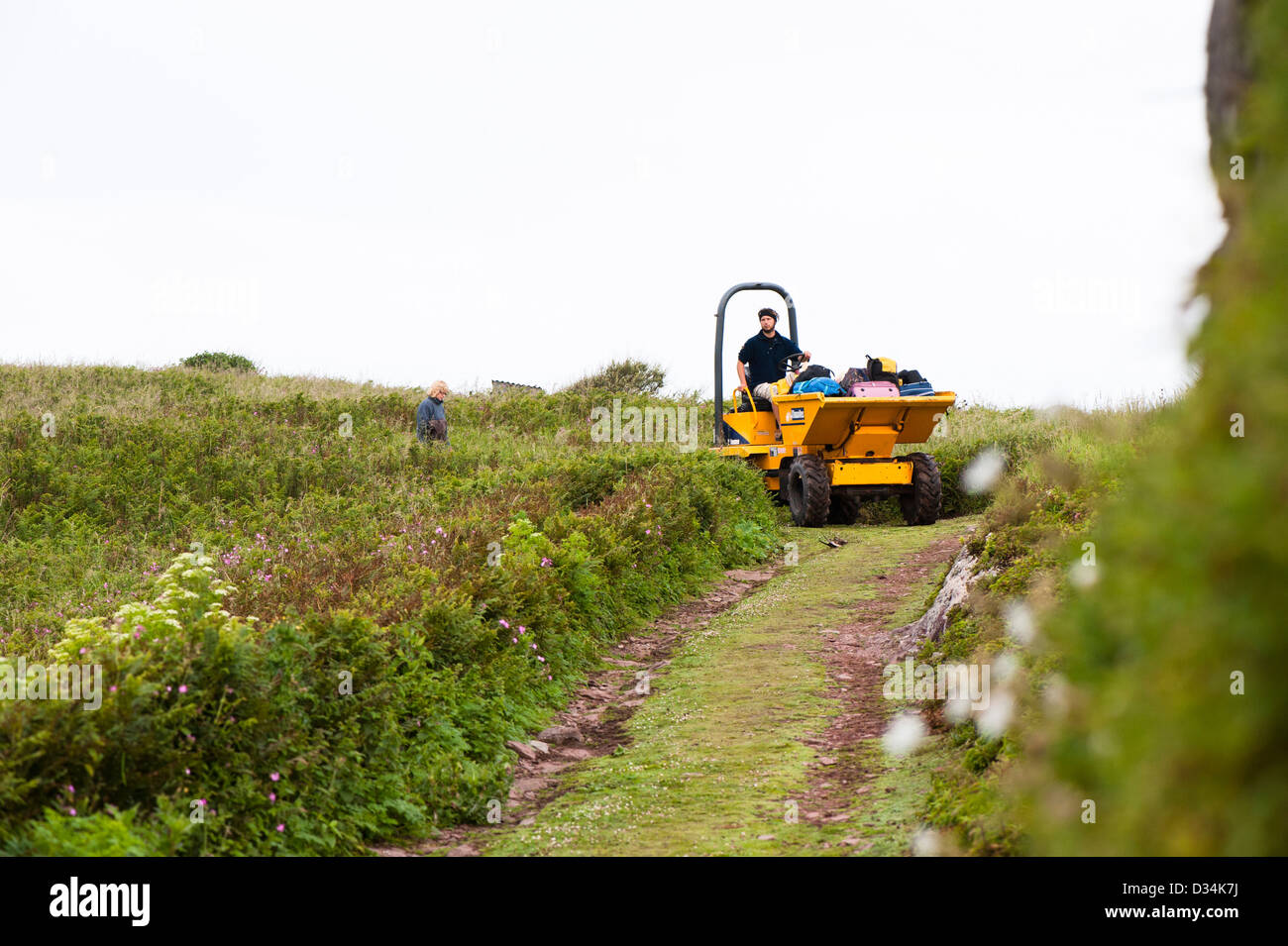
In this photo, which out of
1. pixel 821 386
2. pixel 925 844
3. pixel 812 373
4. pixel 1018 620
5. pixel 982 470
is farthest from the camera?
pixel 982 470

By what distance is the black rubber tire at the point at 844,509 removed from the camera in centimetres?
1669

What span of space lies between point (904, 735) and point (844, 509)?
33.7 ft

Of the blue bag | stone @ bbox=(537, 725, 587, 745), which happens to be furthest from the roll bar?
stone @ bbox=(537, 725, 587, 745)

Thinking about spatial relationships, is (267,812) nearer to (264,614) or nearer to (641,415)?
(264,614)

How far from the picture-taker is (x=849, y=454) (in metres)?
15.7

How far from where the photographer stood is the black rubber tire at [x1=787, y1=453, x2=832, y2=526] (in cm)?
1519

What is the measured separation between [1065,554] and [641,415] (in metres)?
21.1

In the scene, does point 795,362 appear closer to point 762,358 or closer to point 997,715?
point 762,358

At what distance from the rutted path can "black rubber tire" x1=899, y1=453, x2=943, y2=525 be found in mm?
4624

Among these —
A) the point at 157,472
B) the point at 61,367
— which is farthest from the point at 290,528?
the point at 61,367

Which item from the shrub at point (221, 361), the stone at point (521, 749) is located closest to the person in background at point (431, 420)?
the stone at point (521, 749)

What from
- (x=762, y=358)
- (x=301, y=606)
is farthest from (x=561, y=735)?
(x=762, y=358)

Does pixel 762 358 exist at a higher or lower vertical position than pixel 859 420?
higher

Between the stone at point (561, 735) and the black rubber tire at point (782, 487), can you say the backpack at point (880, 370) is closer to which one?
the black rubber tire at point (782, 487)
